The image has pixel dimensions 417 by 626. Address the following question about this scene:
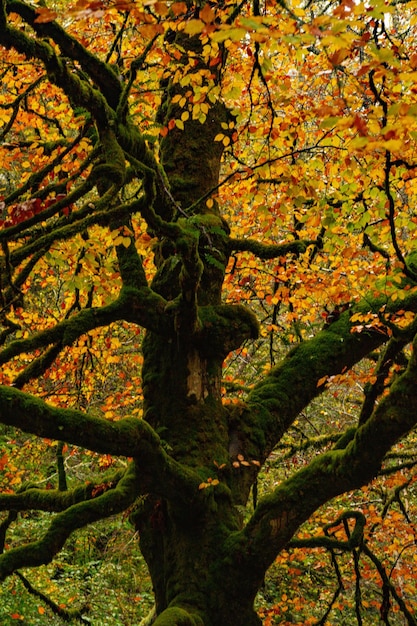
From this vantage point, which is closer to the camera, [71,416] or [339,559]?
[71,416]

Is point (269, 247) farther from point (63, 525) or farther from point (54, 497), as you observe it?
point (63, 525)

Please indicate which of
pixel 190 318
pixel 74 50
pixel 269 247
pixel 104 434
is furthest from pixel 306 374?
pixel 74 50

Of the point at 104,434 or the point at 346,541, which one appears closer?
the point at 104,434

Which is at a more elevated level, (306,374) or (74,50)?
(74,50)

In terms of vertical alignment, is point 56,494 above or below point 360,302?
below

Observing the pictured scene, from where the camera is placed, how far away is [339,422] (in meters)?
12.3

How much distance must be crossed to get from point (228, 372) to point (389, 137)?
9.32m

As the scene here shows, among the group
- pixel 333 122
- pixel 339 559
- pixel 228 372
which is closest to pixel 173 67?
pixel 333 122

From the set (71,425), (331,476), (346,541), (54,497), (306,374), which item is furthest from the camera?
(306,374)

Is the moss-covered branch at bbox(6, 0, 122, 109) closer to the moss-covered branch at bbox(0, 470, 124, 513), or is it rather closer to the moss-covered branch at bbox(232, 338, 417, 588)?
the moss-covered branch at bbox(232, 338, 417, 588)

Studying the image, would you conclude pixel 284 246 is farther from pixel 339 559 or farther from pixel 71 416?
pixel 339 559

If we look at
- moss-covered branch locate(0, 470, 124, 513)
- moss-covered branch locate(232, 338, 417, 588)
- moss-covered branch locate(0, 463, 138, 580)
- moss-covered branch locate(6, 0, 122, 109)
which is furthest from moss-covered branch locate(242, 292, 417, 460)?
moss-covered branch locate(6, 0, 122, 109)

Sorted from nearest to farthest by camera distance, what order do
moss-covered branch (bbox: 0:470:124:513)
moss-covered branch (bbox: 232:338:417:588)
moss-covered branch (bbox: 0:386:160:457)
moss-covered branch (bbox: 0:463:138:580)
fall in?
1. moss-covered branch (bbox: 0:386:160:457)
2. moss-covered branch (bbox: 232:338:417:588)
3. moss-covered branch (bbox: 0:463:138:580)
4. moss-covered branch (bbox: 0:470:124:513)

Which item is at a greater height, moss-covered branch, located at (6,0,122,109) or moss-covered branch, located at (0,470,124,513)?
moss-covered branch, located at (6,0,122,109)
